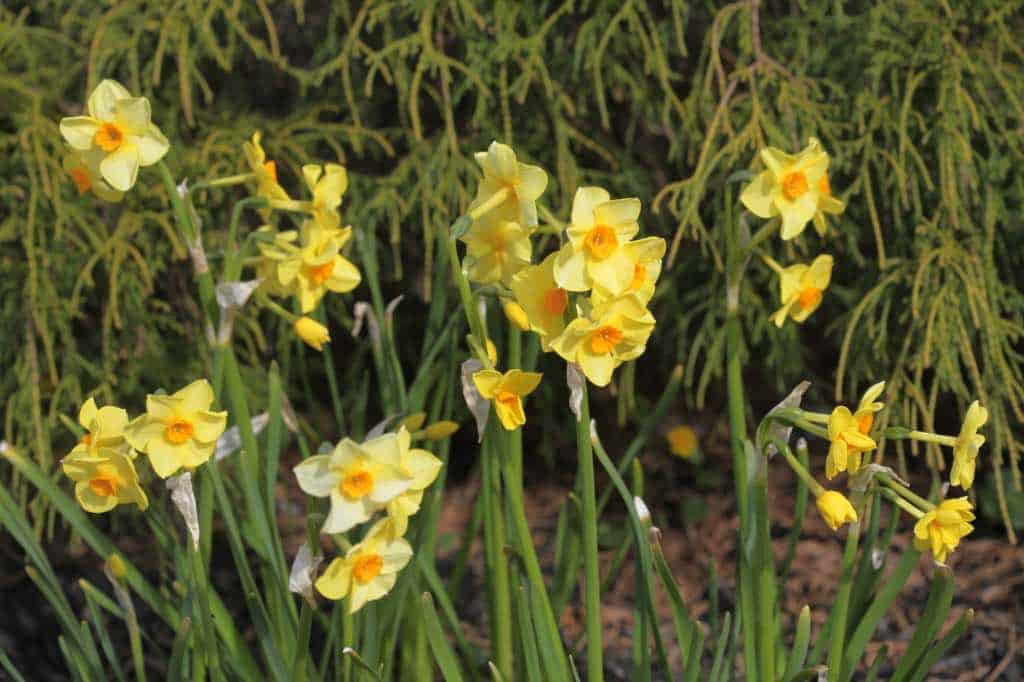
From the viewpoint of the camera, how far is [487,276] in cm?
132

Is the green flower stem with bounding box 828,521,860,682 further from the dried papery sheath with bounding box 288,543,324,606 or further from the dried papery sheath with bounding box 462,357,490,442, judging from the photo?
the dried papery sheath with bounding box 288,543,324,606

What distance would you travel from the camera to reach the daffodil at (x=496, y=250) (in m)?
1.27

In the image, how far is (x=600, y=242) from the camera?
1.17 meters

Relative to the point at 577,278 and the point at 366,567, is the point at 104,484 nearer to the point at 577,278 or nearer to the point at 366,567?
the point at 366,567

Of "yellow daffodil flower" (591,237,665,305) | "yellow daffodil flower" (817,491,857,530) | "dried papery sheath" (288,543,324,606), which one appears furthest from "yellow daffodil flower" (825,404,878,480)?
"dried papery sheath" (288,543,324,606)

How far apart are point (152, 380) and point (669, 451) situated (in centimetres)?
126

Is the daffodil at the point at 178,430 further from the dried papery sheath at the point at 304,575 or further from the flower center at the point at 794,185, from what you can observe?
the flower center at the point at 794,185

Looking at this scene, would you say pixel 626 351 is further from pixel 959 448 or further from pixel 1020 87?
pixel 1020 87

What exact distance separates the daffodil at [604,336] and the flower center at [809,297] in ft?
1.32

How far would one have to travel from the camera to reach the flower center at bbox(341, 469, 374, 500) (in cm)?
117

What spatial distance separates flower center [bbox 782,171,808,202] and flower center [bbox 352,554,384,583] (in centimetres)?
68

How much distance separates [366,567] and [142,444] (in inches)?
11.1

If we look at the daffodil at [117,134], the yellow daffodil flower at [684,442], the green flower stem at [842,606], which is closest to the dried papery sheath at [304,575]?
the daffodil at [117,134]

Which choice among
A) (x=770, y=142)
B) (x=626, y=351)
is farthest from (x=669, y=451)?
(x=626, y=351)
